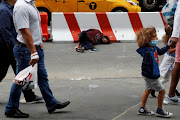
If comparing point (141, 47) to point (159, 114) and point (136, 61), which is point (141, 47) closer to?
point (159, 114)

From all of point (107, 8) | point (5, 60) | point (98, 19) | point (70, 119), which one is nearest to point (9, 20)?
point (5, 60)

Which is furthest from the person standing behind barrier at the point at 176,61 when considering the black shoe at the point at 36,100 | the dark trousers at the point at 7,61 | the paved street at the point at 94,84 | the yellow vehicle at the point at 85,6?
the yellow vehicle at the point at 85,6

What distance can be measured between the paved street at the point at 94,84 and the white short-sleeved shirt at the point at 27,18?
1061mm

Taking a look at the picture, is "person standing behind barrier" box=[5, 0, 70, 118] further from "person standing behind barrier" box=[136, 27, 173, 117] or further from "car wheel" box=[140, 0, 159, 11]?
"car wheel" box=[140, 0, 159, 11]

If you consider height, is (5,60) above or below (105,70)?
above

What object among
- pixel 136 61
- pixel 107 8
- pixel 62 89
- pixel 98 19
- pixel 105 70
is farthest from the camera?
pixel 107 8

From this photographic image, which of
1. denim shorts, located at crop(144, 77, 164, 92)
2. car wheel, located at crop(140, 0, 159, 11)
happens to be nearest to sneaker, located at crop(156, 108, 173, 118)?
denim shorts, located at crop(144, 77, 164, 92)

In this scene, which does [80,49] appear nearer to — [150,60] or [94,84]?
[94,84]

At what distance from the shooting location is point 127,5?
15305mm

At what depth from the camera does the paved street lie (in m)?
5.98

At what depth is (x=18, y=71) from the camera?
5.71 m

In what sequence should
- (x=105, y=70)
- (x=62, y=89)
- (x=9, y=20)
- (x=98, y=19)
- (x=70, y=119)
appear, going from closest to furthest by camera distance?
(x=70, y=119), (x=9, y=20), (x=62, y=89), (x=105, y=70), (x=98, y=19)

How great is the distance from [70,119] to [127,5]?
10.1 meters

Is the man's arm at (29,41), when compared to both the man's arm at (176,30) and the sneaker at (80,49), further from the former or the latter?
the sneaker at (80,49)
